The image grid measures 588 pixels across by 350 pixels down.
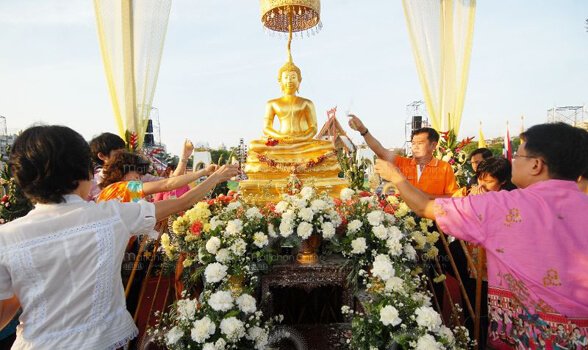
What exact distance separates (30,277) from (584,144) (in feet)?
7.74

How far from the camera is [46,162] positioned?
125 cm

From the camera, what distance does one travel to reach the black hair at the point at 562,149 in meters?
1.49

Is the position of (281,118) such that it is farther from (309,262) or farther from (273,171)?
(309,262)

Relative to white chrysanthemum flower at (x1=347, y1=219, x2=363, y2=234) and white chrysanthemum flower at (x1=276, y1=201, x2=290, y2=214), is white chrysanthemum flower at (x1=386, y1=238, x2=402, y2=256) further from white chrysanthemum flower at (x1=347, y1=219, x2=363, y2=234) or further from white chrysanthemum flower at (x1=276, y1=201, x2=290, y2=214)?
white chrysanthemum flower at (x1=276, y1=201, x2=290, y2=214)

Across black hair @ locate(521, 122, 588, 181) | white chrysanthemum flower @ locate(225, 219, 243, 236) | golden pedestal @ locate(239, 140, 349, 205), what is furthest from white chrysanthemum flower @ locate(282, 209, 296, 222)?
golden pedestal @ locate(239, 140, 349, 205)

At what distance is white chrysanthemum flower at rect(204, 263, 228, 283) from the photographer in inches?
88.0

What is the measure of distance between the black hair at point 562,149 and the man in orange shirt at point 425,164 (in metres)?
1.91

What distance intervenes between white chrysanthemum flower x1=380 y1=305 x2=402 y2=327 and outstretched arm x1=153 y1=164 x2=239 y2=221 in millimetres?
1255

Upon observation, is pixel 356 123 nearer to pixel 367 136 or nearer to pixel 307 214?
pixel 367 136

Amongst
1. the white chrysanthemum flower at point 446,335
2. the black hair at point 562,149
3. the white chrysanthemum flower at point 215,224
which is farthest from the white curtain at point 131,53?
the black hair at point 562,149

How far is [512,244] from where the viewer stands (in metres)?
1.51

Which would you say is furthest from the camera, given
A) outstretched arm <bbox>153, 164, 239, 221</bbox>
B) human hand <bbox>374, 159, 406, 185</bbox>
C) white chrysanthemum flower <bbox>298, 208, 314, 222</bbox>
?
white chrysanthemum flower <bbox>298, 208, 314, 222</bbox>

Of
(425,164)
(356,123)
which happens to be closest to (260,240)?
(356,123)

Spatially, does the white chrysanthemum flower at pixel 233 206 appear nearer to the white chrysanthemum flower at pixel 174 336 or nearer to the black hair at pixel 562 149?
the white chrysanthemum flower at pixel 174 336
